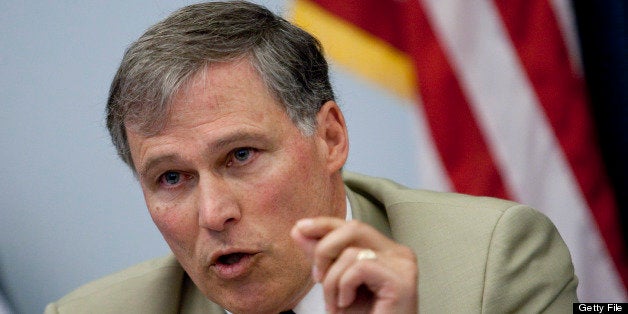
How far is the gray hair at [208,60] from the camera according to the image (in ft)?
6.31

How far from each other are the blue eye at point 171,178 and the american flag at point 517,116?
0.91 m

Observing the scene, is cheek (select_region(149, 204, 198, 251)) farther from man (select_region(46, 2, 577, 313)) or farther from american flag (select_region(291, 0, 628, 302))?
american flag (select_region(291, 0, 628, 302))

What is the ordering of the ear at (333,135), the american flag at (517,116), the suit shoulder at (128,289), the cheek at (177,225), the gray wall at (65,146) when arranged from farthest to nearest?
the gray wall at (65,146) < the american flag at (517,116) < the suit shoulder at (128,289) < the ear at (333,135) < the cheek at (177,225)

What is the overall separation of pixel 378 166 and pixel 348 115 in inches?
6.8

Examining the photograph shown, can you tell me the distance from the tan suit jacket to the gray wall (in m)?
0.52

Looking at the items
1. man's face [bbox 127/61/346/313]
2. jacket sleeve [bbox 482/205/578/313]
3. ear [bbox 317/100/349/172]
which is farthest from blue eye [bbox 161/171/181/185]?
jacket sleeve [bbox 482/205/578/313]

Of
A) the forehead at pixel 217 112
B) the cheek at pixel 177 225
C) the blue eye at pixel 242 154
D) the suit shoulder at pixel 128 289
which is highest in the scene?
the forehead at pixel 217 112

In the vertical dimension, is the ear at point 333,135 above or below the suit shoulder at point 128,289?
above

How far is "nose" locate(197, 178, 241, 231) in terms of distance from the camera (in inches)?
71.2

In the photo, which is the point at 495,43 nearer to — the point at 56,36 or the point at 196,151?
the point at 196,151

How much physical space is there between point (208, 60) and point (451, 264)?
65cm

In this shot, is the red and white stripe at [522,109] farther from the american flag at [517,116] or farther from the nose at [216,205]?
the nose at [216,205]

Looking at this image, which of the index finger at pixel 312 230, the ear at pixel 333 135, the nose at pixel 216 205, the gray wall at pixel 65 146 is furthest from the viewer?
the gray wall at pixel 65 146

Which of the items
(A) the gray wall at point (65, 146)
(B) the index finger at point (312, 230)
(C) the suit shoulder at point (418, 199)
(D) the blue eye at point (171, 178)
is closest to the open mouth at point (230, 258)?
(D) the blue eye at point (171, 178)
